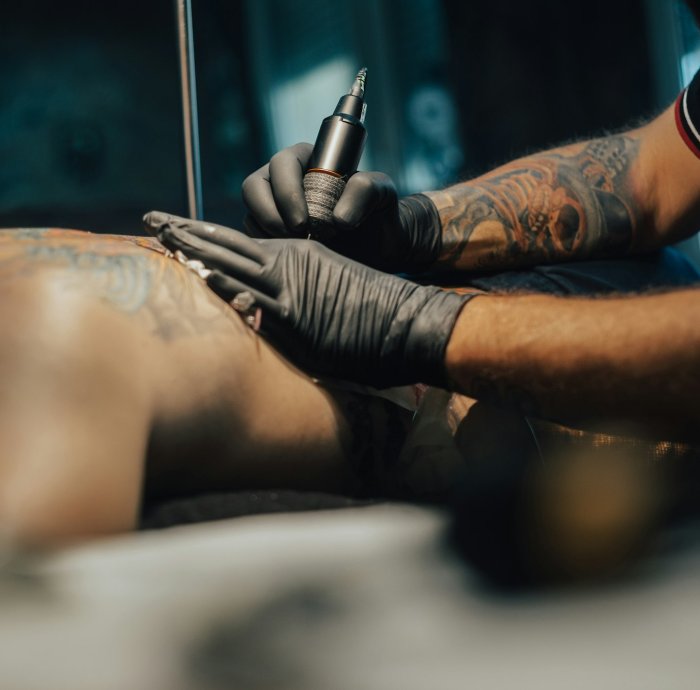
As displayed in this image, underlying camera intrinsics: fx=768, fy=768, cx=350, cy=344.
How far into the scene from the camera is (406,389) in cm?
92

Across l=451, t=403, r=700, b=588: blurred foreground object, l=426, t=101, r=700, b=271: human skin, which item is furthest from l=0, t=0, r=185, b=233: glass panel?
l=451, t=403, r=700, b=588: blurred foreground object

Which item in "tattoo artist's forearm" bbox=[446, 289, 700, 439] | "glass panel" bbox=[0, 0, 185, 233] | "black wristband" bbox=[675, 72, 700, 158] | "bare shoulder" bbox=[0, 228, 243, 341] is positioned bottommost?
"tattoo artist's forearm" bbox=[446, 289, 700, 439]

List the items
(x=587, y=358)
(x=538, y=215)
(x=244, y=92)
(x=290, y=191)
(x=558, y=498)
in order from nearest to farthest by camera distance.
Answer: (x=558, y=498)
(x=587, y=358)
(x=290, y=191)
(x=538, y=215)
(x=244, y=92)

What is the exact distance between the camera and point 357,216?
1001 millimetres

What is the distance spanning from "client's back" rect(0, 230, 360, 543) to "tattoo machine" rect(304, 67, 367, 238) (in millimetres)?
229

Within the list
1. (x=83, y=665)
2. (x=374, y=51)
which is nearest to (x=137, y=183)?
(x=374, y=51)

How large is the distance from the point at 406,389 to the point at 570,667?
62cm

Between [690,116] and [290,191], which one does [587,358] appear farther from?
[690,116]

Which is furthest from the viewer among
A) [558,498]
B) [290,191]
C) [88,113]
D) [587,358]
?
[88,113]

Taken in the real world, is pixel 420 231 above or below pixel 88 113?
below

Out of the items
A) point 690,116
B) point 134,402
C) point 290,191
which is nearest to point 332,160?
point 290,191

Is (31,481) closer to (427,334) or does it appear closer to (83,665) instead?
(83,665)

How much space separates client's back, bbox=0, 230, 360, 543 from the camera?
23.0 inches

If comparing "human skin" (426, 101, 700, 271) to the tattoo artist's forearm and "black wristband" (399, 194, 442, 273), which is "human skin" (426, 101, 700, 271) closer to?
"black wristband" (399, 194, 442, 273)
